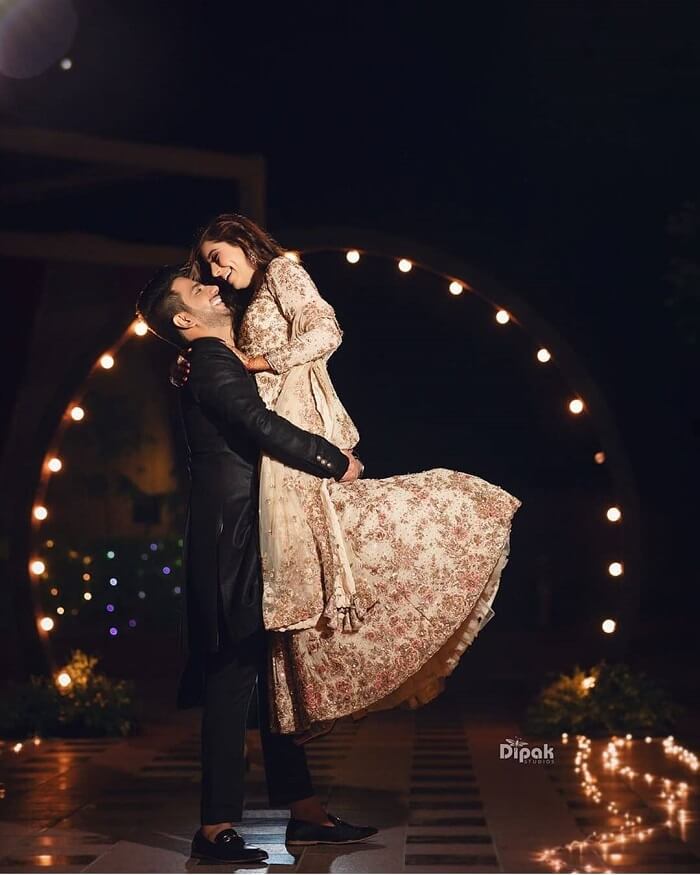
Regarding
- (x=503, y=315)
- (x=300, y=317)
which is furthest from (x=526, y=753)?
(x=300, y=317)

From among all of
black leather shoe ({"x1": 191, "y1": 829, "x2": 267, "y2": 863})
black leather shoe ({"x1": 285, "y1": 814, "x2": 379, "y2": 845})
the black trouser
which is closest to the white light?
the black trouser

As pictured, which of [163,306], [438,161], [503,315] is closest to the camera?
[163,306]

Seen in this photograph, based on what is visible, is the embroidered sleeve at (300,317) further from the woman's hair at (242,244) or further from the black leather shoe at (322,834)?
the black leather shoe at (322,834)

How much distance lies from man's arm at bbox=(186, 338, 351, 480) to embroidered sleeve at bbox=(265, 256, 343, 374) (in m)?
0.12

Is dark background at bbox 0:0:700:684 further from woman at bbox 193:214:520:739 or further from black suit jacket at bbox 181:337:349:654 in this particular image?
black suit jacket at bbox 181:337:349:654

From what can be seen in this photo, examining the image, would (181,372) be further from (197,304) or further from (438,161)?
(438,161)

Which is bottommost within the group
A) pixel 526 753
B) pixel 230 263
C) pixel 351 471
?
pixel 526 753

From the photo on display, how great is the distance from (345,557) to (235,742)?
0.57 m

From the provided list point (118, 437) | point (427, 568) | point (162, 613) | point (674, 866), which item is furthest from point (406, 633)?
point (118, 437)

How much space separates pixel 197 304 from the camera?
14.2 ft

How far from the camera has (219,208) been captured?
33.1 ft

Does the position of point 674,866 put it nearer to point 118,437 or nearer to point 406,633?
point 406,633

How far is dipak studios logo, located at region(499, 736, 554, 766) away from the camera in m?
6.00

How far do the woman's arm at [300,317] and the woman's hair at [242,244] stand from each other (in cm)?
8
